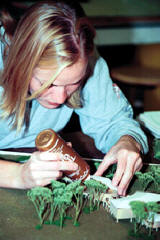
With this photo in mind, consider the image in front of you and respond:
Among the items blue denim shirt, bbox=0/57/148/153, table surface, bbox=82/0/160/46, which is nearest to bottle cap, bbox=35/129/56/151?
blue denim shirt, bbox=0/57/148/153

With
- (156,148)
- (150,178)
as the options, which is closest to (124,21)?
(156,148)

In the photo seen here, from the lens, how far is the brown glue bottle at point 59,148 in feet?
2.91

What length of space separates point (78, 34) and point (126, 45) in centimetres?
249

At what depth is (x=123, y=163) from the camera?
43.0 inches

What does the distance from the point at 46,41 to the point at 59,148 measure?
35 cm

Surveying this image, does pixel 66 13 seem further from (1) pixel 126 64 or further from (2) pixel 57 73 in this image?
(1) pixel 126 64

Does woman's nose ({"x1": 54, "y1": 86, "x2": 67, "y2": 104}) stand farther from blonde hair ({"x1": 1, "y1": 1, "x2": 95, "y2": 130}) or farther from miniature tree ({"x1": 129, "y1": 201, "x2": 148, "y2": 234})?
miniature tree ({"x1": 129, "y1": 201, "x2": 148, "y2": 234})

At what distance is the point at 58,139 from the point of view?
901mm

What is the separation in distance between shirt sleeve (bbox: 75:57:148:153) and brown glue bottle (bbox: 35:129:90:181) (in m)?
0.40

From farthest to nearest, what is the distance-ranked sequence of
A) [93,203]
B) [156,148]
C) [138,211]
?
1. [156,148]
2. [93,203]
3. [138,211]

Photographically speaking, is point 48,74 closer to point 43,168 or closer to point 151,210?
point 43,168

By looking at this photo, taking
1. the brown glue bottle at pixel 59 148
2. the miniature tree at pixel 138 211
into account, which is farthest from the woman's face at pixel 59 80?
the miniature tree at pixel 138 211

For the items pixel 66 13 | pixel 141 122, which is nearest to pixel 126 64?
pixel 141 122

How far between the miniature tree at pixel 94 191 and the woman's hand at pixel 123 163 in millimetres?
67
